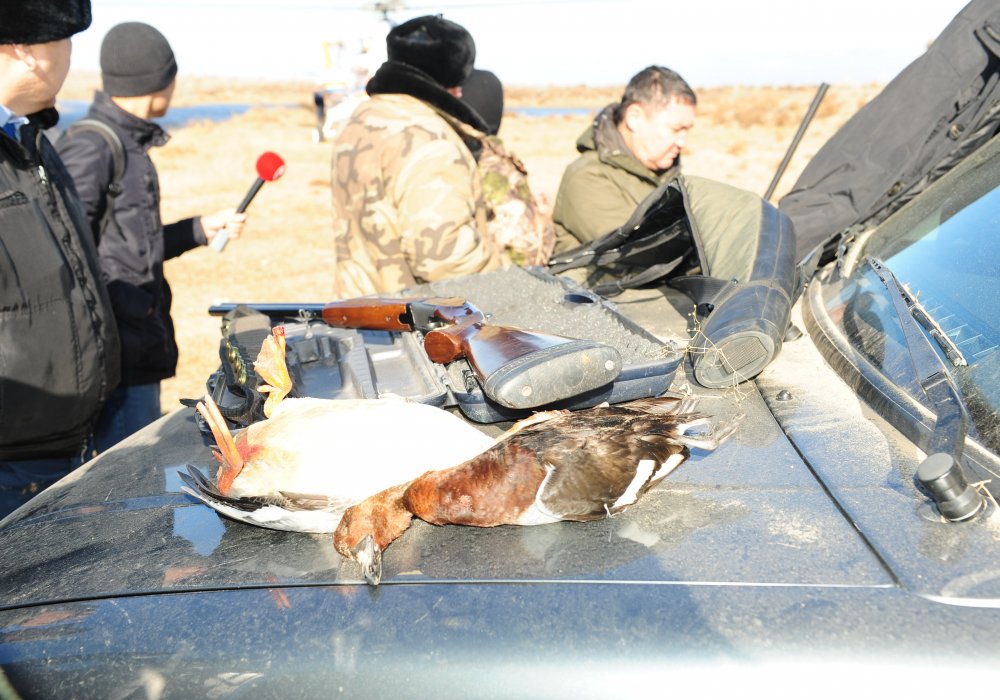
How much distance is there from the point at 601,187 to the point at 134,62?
8.69 feet

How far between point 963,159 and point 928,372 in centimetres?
146

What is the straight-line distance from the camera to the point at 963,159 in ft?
9.37

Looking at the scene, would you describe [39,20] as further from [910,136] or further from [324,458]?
[910,136]

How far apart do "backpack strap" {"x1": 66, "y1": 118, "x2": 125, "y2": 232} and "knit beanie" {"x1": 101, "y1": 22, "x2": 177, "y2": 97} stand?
27cm

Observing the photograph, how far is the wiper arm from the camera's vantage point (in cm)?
156

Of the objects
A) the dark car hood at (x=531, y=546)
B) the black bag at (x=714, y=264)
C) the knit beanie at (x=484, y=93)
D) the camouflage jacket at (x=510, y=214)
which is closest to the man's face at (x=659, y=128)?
the camouflage jacket at (x=510, y=214)

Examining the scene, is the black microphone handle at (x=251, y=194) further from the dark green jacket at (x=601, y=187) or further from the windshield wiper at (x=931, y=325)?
the windshield wiper at (x=931, y=325)

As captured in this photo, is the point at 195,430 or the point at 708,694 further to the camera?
the point at 195,430

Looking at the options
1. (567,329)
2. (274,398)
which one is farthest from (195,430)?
(567,329)

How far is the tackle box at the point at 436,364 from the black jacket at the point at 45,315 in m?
0.78

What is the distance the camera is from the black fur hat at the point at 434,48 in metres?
4.03

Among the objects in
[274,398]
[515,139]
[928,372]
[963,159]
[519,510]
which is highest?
[963,159]

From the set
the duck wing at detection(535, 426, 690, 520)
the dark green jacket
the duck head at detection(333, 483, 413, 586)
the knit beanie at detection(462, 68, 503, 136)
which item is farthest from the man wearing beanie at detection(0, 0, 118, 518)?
the knit beanie at detection(462, 68, 503, 136)

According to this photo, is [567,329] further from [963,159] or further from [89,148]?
[89,148]
